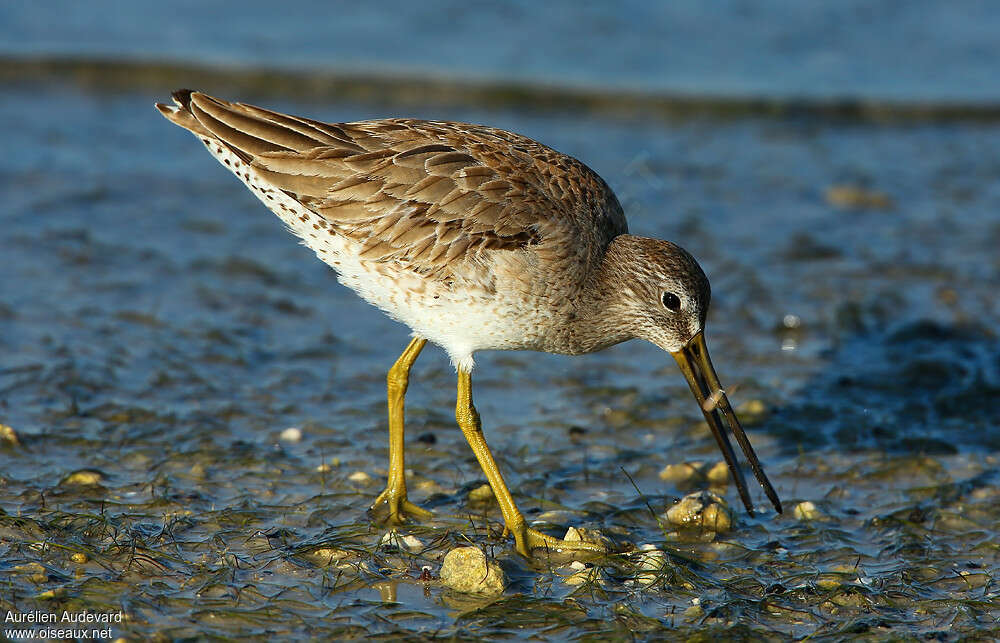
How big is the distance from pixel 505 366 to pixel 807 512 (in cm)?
234

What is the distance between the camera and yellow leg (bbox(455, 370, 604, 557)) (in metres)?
5.35

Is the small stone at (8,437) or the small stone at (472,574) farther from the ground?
the small stone at (8,437)

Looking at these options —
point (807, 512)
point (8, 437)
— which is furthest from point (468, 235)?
point (8, 437)

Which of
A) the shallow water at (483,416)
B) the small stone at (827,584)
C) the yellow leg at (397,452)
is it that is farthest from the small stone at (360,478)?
the small stone at (827,584)

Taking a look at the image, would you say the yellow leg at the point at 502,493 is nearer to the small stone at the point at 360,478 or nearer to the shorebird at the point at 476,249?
the shorebird at the point at 476,249

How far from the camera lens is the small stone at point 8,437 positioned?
592 centimetres

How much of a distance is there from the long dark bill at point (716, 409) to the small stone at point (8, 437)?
10.8ft

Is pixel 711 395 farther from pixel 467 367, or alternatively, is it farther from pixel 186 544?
pixel 186 544

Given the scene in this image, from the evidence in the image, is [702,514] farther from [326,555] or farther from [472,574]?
[326,555]

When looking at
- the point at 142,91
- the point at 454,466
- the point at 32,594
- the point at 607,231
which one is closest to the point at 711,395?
the point at 607,231

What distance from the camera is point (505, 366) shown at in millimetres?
7512

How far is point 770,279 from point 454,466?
345cm

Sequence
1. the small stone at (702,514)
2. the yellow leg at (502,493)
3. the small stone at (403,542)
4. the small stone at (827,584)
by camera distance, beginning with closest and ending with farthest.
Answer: the small stone at (827,584)
the small stone at (403,542)
the yellow leg at (502,493)
the small stone at (702,514)

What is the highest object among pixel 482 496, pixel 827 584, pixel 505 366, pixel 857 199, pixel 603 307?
pixel 857 199
